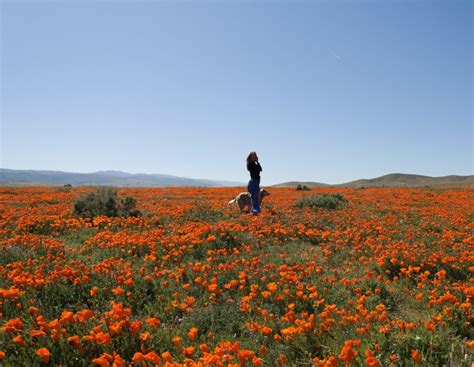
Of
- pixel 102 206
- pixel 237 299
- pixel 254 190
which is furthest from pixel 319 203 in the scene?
pixel 237 299

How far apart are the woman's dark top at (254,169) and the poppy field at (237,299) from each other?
3.91 metres

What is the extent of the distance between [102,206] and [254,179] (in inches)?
226

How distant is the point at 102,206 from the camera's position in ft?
39.7

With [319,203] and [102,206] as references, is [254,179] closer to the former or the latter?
[319,203]

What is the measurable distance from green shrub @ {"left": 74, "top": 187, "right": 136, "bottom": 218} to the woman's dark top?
4713 millimetres

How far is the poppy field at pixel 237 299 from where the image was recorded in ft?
10.4

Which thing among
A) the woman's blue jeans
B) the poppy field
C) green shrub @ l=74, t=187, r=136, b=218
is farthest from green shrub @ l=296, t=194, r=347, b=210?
green shrub @ l=74, t=187, r=136, b=218

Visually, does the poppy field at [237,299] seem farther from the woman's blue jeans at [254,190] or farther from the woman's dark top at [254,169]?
the woman's dark top at [254,169]

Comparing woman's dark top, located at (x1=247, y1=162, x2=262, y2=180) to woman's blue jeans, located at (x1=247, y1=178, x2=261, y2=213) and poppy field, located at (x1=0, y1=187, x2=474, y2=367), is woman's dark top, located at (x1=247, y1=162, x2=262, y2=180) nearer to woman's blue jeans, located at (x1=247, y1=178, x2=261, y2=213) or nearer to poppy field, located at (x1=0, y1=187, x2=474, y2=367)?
woman's blue jeans, located at (x1=247, y1=178, x2=261, y2=213)

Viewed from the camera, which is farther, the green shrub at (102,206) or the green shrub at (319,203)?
the green shrub at (319,203)

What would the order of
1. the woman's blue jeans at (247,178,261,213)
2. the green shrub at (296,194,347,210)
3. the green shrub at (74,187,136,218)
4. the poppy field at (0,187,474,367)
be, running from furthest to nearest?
the green shrub at (296,194,347,210) → the woman's blue jeans at (247,178,261,213) → the green shrub at (74,187,136,218) → the poppy field at (0,187,474,367)

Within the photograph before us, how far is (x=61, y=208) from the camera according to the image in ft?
44.5

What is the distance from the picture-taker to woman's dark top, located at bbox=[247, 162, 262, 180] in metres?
13.3

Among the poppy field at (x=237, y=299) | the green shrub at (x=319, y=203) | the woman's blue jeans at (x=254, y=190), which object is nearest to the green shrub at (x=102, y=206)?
the poppy field at (x=237, y=299)
